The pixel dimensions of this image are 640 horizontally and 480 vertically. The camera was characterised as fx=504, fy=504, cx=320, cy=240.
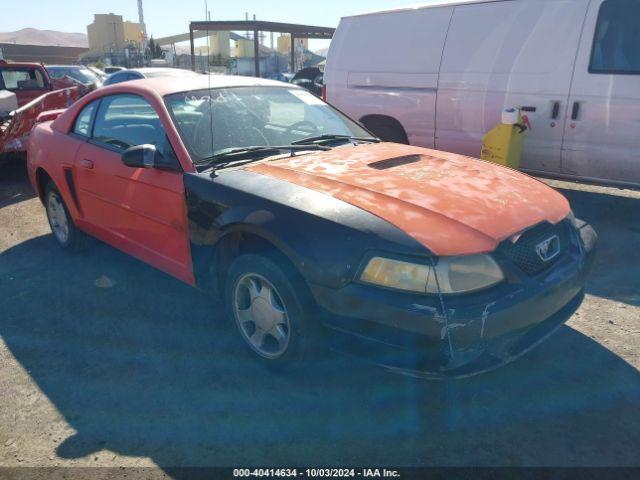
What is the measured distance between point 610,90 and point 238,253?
4121mm

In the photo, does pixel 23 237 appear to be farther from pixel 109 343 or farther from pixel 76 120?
pixel 109 343

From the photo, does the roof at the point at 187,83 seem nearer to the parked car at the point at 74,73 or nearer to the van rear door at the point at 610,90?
the van rear door at the point at 610,90

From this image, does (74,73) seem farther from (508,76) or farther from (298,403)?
(298,403)

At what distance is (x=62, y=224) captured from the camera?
4.63m

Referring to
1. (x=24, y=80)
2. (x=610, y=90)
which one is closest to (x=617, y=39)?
(x=610, y=90)

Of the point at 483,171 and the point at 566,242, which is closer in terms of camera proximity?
the point at 566,242

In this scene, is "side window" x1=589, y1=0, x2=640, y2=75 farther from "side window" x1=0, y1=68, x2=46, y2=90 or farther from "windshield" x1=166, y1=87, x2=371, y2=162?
"side window" x1=0, y1=68, x2=46, y2=90

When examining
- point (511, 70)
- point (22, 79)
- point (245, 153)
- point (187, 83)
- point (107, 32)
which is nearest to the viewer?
point (245, 153)

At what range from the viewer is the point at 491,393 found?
269 centimetres

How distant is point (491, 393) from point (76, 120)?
3.78 meters

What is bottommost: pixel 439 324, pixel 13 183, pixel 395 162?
pixel 13 183

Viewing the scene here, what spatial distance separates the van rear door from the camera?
4816mm

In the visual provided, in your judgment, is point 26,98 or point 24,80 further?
point 24,80

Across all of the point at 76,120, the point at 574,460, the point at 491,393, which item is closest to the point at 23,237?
the point at 76,120
